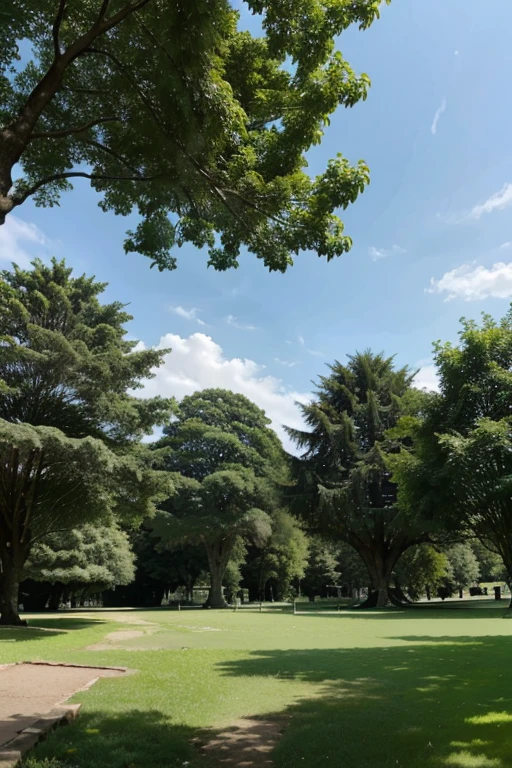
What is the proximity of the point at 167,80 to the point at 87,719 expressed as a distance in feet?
23.0

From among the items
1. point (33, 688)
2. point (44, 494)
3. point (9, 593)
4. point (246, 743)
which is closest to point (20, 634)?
point (9, 593)

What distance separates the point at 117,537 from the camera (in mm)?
40594

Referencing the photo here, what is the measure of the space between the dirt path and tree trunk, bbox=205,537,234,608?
34.3 meters

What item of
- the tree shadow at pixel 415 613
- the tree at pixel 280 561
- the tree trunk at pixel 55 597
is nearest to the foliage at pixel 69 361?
the tree shadow at pixel 415 613

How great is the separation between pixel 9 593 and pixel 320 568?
148 feet

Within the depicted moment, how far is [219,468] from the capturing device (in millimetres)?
45125

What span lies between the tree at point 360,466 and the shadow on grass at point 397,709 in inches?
962

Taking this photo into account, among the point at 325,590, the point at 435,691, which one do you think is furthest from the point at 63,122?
the point at 325,590

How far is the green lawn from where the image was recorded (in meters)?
5.03

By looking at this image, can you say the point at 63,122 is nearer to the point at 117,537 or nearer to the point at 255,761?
the point at 255,761

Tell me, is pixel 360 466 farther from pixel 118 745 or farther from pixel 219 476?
pixel 118 745

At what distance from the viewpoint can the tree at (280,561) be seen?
4506 centimetres

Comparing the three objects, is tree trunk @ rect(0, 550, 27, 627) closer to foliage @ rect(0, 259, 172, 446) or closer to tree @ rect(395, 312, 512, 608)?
foliage @ rect(0, 259, 172, 446)

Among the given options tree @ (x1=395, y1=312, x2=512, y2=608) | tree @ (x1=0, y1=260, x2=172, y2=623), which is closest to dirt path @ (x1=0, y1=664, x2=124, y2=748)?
tree @ (x1=0, y1=260, x2=172, y2=623)
